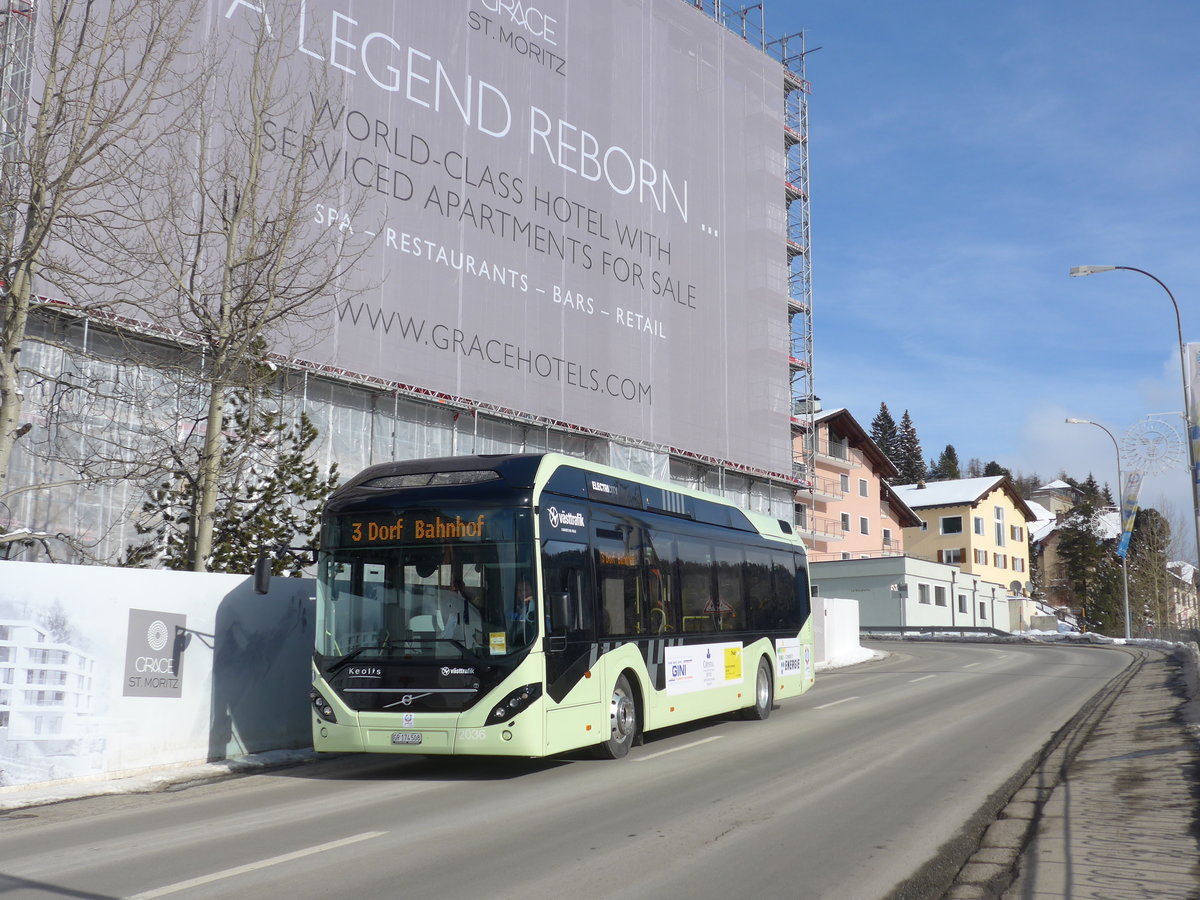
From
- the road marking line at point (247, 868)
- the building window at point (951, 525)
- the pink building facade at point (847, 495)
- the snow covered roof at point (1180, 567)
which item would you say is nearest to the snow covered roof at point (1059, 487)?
the snow covered roof at point (1180, 567)

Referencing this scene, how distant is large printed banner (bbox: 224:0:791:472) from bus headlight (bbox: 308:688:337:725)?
13.4 metres

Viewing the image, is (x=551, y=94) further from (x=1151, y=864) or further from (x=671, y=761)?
(x=1151, y=864)

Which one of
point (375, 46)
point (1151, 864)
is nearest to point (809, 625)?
point (1151, 864)

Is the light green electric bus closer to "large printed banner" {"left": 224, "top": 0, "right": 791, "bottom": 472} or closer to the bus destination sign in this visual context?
the bus destination sign

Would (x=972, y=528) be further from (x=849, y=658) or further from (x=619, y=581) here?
(x=619, y=581)

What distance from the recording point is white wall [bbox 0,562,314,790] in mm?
10617

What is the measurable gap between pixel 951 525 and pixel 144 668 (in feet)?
263

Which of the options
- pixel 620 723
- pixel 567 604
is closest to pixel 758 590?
pixel 620 723

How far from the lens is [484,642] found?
11.0 m

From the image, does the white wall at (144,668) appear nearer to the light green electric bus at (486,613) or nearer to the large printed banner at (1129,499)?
the light green electric bus at (486,613)

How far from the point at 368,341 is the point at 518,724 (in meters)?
16.9

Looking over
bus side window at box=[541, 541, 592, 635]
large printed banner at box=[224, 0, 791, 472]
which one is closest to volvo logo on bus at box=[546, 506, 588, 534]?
bus side window at box=[541, 541, 592, 635]

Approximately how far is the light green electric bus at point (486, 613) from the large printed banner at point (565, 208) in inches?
482

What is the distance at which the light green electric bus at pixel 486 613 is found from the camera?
10.9 meters
